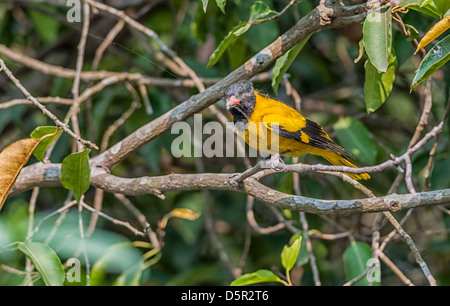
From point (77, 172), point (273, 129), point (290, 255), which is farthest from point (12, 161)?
point (290, 255)

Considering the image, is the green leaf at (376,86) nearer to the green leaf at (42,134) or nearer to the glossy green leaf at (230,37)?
the glossy green leaf at (230,37)

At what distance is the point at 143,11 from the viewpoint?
13.5 ft

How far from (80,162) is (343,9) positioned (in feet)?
4.01

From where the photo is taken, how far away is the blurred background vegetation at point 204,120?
11.3 feet

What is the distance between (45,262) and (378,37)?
5.08 ft

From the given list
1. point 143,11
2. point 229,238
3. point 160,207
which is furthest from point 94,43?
point 229,238

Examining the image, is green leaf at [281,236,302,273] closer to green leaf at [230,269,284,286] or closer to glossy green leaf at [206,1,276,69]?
green leaf at [230,269,284,286]

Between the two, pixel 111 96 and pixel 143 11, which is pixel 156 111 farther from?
pixel 143 11

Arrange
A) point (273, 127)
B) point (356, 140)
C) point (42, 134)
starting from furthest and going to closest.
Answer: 1. point (356, 140)
2. point (273, 127)
3. point (42, 134)

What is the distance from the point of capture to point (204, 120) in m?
4.31

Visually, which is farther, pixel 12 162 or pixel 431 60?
pixel 12 162

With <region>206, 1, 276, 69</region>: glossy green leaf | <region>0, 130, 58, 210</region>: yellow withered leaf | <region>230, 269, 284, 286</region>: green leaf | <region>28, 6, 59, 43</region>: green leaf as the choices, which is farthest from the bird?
<region>28, 6, 59, 43</region>: green leaf

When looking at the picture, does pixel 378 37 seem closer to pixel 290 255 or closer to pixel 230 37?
pixel 230 37

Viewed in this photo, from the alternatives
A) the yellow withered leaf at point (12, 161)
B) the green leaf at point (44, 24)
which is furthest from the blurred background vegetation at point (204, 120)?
the yellow withered leaf at point (12, 161)
